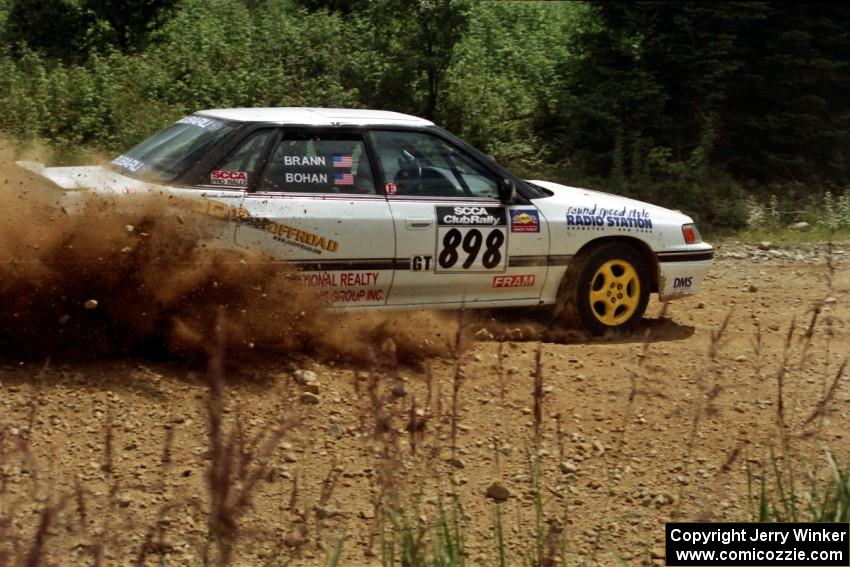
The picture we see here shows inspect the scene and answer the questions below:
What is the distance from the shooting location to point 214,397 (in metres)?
2.81

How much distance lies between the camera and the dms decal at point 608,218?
767 centimetres

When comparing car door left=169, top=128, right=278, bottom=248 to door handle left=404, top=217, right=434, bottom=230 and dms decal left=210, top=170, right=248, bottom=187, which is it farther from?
door handle left=404, top=217, right=434, bottom=230

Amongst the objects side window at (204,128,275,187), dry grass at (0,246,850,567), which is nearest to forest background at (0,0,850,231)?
side window at (204,128,275,187)

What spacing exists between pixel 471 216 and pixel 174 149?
6.20ft

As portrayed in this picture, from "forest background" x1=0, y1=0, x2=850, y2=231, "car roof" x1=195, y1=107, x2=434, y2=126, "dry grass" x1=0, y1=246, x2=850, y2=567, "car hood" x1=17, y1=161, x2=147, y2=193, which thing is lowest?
"dry grass" x1=0, y1=246, x2=850, y2=567

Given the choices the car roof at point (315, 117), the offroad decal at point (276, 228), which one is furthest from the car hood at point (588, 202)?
the offroad decal at point (276, 228)

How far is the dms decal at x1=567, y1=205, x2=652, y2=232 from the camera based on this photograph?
302 inches

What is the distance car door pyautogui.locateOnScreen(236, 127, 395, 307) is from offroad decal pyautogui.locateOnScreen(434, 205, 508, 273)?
389 mm

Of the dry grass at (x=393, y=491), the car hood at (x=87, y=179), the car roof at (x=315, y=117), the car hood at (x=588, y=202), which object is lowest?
the dry grass at (x=393, y=491)

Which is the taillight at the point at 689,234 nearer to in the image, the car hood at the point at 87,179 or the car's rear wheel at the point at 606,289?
the car's rear wheel at the point at 606,289

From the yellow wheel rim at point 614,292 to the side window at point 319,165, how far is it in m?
1.85

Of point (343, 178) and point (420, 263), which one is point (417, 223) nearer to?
point (420, 263)

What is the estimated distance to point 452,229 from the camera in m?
7.15

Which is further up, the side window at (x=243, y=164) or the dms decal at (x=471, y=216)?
the side window at (x=243, y=164)
